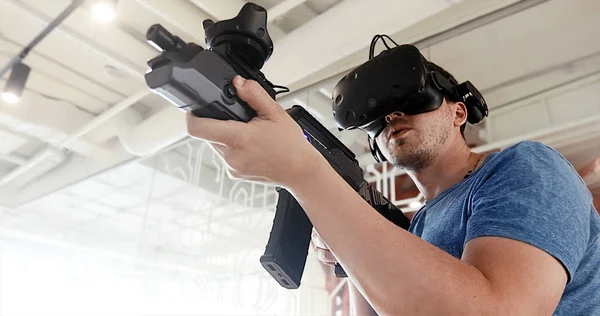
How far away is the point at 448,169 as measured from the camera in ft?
2.90

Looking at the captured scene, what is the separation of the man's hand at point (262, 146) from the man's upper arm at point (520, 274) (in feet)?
0.69

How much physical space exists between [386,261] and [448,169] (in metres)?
0.44

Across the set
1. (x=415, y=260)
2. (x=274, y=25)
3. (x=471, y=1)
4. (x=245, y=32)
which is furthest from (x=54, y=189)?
(x=415, y=260)

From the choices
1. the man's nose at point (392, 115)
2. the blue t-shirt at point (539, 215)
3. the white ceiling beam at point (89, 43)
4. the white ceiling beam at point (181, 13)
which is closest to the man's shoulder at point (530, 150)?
the blue t-shirt at point (539, 215)

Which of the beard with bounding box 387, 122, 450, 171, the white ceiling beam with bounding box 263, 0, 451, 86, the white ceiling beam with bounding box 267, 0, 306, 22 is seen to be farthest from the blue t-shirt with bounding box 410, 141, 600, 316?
the white ceiling beam with bounding box 267, 0, 306, 22

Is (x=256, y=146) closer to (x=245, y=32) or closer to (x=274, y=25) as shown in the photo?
(x=245, y=32)

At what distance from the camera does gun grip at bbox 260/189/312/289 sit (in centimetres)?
72


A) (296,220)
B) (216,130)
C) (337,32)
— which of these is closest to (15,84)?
(337,32)

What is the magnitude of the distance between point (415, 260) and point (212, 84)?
0.95ft

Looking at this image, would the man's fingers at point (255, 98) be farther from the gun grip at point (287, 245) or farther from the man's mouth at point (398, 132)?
the man's mouth at point (398, 132)

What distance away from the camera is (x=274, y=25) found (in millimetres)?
2043

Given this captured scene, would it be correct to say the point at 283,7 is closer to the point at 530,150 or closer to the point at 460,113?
the point at 460,113

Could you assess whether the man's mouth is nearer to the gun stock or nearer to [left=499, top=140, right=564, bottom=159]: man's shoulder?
the gun stock

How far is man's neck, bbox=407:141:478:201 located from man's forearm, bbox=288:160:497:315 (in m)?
0.39
